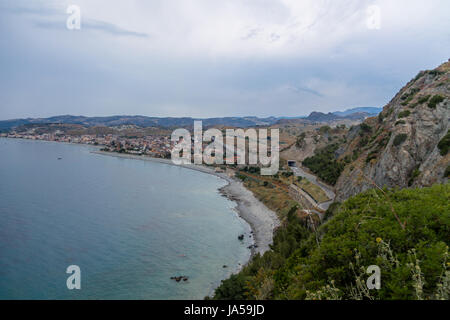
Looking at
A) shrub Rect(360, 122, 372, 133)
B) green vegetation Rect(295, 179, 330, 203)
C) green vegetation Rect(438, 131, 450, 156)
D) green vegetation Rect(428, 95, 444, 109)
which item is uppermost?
green vegetation Rect(428, 95, 444, 109)

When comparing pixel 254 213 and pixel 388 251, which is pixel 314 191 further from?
pixel 388 251

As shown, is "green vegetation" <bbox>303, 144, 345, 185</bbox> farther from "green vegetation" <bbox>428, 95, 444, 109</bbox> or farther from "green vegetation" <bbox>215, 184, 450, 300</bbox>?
"green vegetation" <bbox>215, 184, 450, 300</bbox>

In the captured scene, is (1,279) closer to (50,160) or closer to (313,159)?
(313,159)

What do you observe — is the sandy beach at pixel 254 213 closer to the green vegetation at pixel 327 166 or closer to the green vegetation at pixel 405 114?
the green vegetation at pixel 327 166

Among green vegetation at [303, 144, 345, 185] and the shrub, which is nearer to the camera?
green vegetation at [303, 144, 345, 185]

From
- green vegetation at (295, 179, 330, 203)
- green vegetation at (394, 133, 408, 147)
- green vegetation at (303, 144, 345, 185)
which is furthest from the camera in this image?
green vegetation at (303, 144, 345, 185)

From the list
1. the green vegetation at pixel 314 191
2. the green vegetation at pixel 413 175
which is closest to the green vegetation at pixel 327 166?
the green vegetation at pixel 314 191

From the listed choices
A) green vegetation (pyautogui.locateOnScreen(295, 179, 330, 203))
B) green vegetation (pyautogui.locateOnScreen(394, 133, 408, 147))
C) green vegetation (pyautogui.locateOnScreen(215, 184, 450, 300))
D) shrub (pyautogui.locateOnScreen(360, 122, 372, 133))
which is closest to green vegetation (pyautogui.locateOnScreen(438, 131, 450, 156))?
green vegetation (pyautogui.locateOnScreen(394, 133, 408, 147))
